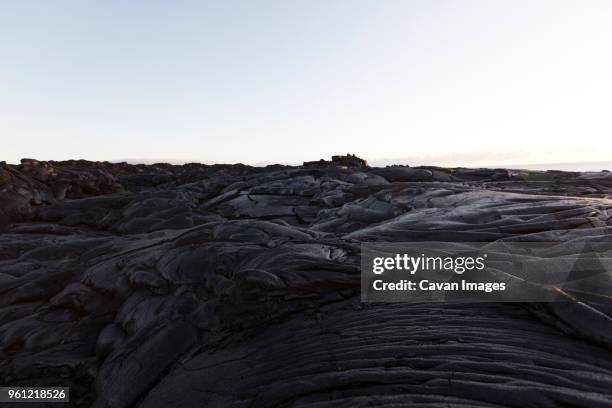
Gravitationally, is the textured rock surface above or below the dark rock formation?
below

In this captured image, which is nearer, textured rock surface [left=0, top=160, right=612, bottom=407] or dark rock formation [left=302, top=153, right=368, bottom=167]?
textured rock surface [left=0, top=160, right=612, bottom=407]

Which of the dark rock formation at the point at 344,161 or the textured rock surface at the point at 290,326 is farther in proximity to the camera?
the dark rock formation at the point at 344,161

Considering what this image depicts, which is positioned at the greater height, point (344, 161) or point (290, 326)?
point (344, 161)

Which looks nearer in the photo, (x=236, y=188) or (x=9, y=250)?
(x=9, y=250)

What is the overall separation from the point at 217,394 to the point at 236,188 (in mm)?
12883

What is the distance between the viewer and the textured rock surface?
8.14 ft

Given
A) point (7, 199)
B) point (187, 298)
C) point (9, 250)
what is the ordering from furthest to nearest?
point (7, 199)
point (9, 250)
point (187, 298)

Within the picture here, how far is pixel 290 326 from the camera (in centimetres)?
346

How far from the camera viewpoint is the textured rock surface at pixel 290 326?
8.14 ft

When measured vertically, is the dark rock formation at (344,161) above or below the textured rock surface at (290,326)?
above

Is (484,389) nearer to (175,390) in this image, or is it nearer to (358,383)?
(358,383)

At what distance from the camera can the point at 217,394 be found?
2.90 metres

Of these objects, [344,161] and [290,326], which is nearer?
[290,326]

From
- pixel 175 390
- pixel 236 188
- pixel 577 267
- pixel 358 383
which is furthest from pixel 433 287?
pixel 236 188
